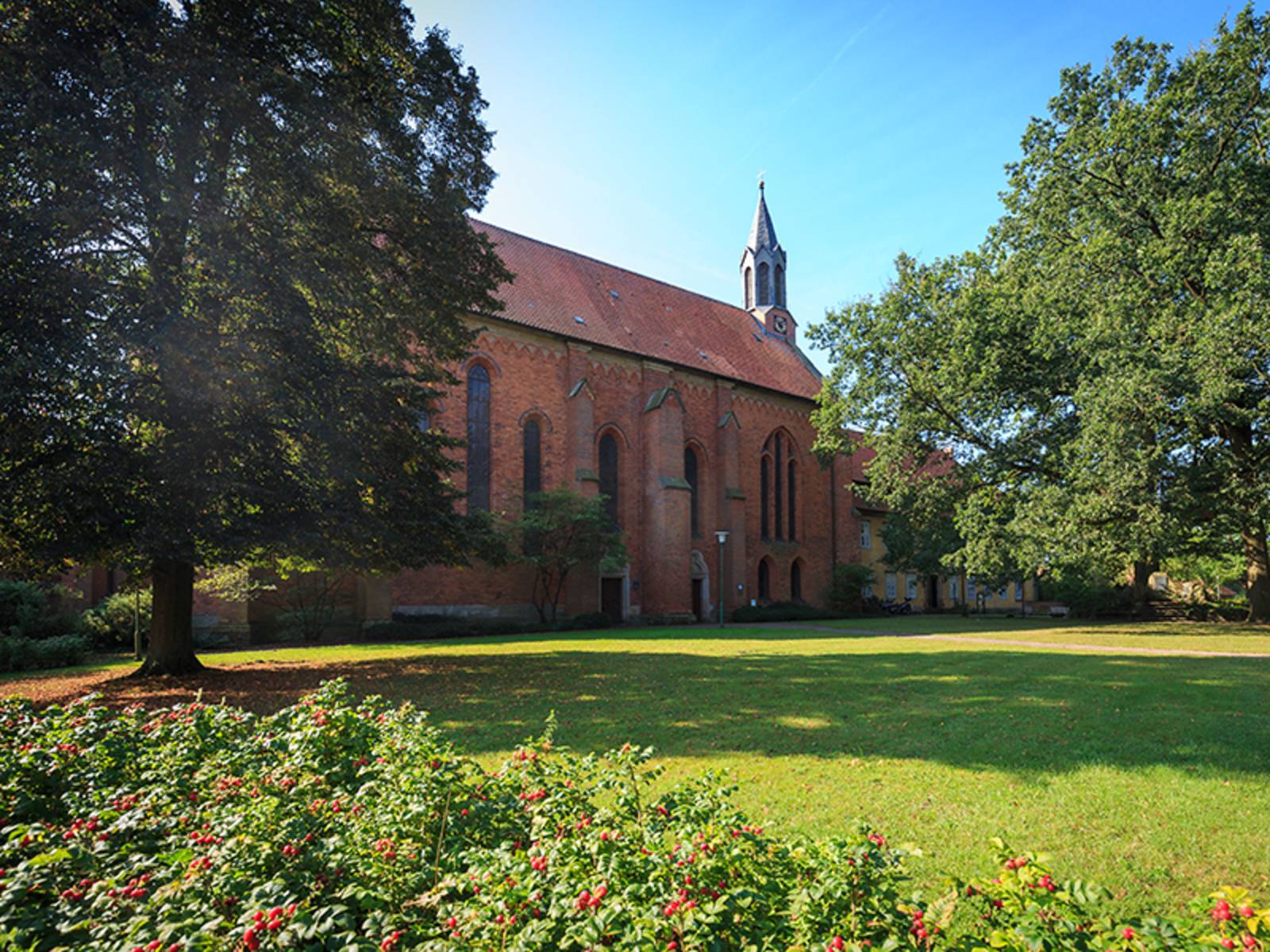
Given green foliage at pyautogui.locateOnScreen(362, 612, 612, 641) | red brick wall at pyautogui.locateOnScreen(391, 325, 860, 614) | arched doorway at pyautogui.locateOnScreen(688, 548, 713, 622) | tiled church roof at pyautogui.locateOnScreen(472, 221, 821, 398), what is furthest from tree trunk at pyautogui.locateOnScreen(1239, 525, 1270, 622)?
green foliage at pyautogui.locateOnScreen(362, 612, 612, 641)

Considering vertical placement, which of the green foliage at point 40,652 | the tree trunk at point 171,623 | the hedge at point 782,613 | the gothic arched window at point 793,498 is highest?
the gothic arched window at point 793,498

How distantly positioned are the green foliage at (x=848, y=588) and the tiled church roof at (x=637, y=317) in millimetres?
9819

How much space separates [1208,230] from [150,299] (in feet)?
79.5

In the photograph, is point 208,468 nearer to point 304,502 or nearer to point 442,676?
point 304,502

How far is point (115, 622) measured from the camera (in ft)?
58.3

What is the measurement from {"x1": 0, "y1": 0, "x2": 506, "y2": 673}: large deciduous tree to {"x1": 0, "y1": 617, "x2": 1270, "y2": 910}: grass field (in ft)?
8.74

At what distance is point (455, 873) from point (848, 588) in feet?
115

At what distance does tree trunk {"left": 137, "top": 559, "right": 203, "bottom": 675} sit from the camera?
11297 mm

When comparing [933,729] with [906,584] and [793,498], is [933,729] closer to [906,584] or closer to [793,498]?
[793,498]

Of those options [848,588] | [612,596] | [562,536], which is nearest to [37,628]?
[562,536]

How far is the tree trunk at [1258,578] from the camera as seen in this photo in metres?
21.0

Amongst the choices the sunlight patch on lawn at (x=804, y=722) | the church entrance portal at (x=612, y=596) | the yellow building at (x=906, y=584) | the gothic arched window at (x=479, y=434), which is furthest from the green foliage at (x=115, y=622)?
the yellow building at (x=906, y=584)

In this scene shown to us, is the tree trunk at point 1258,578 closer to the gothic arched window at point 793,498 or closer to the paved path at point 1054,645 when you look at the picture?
the paved path at point 1054,645

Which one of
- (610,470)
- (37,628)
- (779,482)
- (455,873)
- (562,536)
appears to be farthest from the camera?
(779,482)
